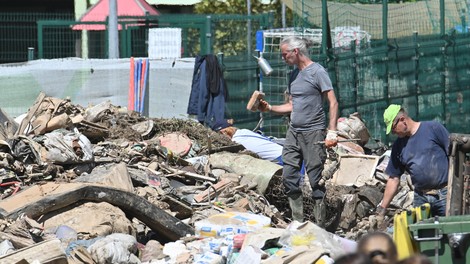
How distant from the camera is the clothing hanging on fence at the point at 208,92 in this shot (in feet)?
45.4

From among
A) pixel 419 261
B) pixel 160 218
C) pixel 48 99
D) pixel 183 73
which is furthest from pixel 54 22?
pixel 419 261

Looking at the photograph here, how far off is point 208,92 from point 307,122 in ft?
15.2

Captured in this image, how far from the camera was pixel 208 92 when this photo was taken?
45.8ft

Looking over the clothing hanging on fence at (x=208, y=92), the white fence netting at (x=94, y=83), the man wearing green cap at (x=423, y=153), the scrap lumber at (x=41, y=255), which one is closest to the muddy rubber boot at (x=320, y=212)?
the man wearing green cap at (x=423, y=153)

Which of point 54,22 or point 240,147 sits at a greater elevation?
point 54,22

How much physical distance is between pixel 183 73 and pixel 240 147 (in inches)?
112

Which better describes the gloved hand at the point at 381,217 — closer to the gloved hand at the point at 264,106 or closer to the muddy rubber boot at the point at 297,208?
the muddy rubber boot at the point at 297,208

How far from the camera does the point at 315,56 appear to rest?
15164 mm

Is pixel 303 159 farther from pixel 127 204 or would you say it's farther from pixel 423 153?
pixel 423 153

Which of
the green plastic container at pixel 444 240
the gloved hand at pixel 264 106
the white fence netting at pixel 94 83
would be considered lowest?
the green plastic container at pixel 444 240

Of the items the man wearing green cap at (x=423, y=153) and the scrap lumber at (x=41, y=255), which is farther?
the man wearing green cap at (x=423, y=153)

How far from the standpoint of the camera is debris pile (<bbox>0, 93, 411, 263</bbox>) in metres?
7.81

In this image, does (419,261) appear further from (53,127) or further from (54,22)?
(54,22)

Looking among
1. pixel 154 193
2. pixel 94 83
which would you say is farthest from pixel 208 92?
pixel 154 193
